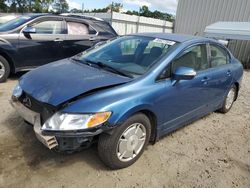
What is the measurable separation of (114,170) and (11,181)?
3.52 feet

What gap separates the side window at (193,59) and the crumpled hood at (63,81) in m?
0.85

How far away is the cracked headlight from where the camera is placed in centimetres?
237

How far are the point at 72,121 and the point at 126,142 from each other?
0.71 m

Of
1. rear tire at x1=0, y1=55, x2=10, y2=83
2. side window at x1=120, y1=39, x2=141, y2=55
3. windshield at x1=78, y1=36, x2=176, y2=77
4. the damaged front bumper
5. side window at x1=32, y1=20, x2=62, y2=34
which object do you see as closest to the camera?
the damaged front bumper

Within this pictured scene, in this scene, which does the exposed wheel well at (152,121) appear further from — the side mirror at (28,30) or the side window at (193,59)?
the side mirror at (28,30)

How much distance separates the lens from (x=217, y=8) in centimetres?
1420

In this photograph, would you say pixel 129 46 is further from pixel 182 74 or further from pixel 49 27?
pixel 49 27

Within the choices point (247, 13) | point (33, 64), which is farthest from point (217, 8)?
point (33, 64)

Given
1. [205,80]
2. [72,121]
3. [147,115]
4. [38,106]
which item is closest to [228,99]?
[205,80]

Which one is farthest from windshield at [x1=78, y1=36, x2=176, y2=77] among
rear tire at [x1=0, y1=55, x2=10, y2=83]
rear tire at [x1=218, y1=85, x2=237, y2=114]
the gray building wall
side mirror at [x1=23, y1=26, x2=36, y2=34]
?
the gray building wall

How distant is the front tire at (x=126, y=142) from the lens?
259 cm

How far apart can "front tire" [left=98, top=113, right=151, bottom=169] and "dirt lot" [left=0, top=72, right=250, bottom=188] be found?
5.0 inches

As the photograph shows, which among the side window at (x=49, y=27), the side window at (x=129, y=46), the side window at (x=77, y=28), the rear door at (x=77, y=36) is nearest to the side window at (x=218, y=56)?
the side window at (x=129, y=46)

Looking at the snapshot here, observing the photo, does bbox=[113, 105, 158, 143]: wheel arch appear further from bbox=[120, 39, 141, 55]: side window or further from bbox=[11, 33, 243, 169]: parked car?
bbox=[120, 39, 141, 55]: side window
